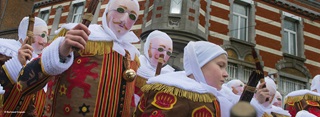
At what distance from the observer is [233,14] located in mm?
12266

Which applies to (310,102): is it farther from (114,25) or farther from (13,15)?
(13,15)

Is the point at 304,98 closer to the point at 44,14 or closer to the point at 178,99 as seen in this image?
the point at 178,99

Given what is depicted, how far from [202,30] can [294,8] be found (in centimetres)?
535

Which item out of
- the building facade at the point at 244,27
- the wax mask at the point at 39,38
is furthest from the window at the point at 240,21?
the wax mask at the point at 39,38

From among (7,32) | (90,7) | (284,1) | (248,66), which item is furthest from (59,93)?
(284,1)

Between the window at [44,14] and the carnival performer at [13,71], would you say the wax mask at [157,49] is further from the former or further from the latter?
the window at [44,14]

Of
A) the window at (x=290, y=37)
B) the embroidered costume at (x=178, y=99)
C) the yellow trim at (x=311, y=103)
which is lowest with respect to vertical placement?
the embroidered costume at (x=178, y=99)

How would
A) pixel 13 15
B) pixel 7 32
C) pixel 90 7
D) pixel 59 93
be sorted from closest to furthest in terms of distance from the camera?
pixel 90 7 < pixel 59 93 < pixel 7 32 < pixel 13 15

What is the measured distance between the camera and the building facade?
32.8ft

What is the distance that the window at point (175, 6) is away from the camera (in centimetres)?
1012

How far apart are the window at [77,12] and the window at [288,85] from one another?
29.3 feet

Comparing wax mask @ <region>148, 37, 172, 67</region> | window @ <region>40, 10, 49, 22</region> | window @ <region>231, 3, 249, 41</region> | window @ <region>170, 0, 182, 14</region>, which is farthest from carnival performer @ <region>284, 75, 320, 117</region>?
window @ <region>40, 10, 49, 22</region>

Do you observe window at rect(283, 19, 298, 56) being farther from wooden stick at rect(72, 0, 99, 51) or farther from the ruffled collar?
wooden stick at rect(72, 0, 99, 51)

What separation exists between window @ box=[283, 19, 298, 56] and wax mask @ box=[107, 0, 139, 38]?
1151 cm
